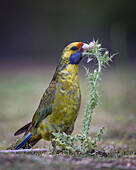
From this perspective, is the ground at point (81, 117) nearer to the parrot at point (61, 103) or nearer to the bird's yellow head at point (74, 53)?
the parrot at point (61, 103)

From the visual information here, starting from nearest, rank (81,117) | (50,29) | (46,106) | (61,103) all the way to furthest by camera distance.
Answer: (61,103), (46,106), (81,117), (50,29)

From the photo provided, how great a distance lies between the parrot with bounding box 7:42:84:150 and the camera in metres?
3.02

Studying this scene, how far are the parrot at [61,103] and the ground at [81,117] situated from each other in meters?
0.28

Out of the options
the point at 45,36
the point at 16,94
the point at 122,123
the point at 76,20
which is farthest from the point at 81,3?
the point at 122,123

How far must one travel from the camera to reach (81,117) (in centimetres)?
630

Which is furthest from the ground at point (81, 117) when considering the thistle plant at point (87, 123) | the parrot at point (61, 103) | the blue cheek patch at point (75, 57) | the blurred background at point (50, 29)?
the blurred background at point (50, 29)

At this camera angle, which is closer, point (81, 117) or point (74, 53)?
point (74, 53)

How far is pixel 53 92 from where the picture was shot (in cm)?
310

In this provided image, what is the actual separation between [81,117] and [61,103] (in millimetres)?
3329

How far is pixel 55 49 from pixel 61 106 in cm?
1174

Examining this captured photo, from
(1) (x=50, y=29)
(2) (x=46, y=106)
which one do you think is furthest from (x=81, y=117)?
(1) (x=50, y=29)

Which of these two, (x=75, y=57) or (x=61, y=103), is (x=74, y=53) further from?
(x=61, y=103)

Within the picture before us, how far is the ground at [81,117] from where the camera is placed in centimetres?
237

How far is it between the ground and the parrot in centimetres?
28
